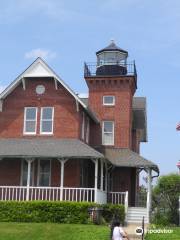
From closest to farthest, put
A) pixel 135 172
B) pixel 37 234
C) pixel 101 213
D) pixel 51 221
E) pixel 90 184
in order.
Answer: pixel 37 234
pixel 51 221
pixel 101 213
pixel 90 184
pixel 135 172

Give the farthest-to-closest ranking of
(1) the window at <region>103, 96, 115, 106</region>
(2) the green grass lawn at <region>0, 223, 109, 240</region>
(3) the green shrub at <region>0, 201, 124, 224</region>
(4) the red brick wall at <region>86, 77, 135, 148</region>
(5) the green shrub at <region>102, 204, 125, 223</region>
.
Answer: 1. (1) the window at <region>103, 96, 115, 106</region>
2. (4) the red brick wall at <region>86, 77, 135, 148</region>
3. (5) the green shrub at <region>102, 204, 125, 223</region>
4. (3) the green shrub at <region>0, 201, 124, 224</region>
5. (2) the green grass lawn at <region>0, 223, 109, 240</region>

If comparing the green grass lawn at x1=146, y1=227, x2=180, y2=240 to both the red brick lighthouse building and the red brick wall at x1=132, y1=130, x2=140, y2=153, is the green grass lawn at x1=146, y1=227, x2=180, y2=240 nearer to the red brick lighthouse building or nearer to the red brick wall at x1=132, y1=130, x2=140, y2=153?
the red brick lighthouse building

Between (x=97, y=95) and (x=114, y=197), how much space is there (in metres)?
7.55

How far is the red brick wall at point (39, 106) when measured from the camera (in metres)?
31.9

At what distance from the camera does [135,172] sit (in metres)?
37.0

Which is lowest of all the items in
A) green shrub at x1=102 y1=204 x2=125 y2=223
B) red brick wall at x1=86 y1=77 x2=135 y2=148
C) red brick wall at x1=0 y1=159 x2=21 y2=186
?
green shrub at x1=102 y1=204 x2=125 y2=223

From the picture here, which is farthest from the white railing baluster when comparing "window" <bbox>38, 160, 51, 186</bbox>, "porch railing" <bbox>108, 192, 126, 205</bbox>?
"porch railing" <bbox>108, 192, 126, 205</bbox>

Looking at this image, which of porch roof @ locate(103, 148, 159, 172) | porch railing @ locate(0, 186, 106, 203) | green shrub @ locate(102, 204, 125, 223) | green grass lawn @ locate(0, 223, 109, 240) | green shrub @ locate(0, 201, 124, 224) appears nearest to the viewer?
green grass lawn @ locate(0, 223, 109, 240)

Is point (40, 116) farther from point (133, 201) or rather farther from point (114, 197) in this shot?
point (133, 201)

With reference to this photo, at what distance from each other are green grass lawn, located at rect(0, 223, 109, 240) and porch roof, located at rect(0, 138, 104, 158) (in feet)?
15.8

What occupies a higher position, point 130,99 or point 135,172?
point 130,99

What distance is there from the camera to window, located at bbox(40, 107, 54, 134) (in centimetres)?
3216

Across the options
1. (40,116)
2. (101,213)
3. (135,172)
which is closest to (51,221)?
(101,213)

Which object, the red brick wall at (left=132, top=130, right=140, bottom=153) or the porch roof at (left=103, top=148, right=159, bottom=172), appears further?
the red brick wall at (left=132, top=130, right=140, bottom=153)
